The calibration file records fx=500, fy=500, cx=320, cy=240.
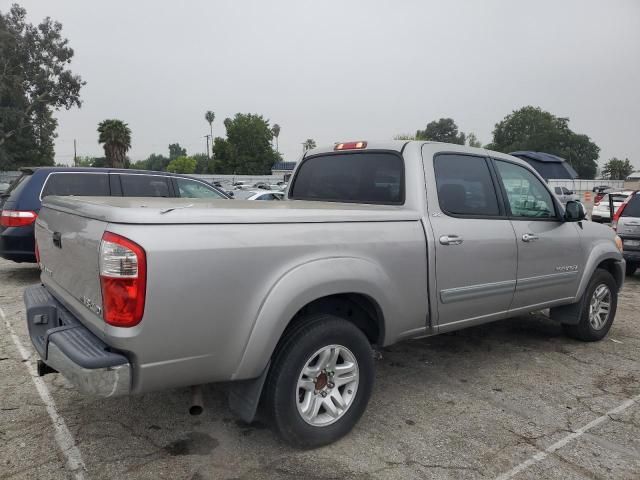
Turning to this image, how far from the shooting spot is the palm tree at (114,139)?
54.6m

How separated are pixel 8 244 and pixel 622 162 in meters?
103

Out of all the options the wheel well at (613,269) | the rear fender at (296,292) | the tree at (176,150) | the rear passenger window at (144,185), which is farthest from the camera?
the tree at (176,150)

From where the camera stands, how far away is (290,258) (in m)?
2.61

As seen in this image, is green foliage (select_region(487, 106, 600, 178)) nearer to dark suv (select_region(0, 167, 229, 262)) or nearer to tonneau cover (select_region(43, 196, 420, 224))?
dark suv (select_region(0, 167, 229, 262))

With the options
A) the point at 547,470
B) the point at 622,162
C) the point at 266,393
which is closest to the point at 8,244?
the point at 266,393

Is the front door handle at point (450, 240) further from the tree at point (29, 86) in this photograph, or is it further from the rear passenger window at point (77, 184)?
the tree at point (29, 86)

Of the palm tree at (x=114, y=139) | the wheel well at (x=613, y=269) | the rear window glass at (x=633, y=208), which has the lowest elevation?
the wheel well at (x=613, y=269)

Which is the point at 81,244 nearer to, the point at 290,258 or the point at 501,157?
the point at 290,258

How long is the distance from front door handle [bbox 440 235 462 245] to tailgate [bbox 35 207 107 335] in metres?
2.10

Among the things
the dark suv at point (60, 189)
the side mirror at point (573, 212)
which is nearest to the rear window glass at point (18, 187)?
the dark suv at point (60, 189)

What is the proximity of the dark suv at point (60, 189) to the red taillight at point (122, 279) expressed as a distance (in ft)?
17.5

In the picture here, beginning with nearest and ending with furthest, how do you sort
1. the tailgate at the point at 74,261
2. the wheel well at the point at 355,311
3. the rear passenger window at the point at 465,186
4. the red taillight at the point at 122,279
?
the red taillight at the point at 122,279 → the tailgate at the point at 74,261 → the wheel well at the point at 355,311 → the rear passenger window at the point at 465,186

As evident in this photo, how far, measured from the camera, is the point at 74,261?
103 inches

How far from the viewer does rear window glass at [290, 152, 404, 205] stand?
3.67m
